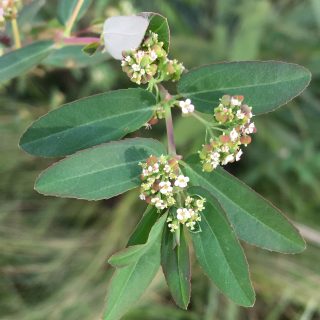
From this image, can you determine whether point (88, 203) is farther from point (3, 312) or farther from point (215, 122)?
point (215, 122)

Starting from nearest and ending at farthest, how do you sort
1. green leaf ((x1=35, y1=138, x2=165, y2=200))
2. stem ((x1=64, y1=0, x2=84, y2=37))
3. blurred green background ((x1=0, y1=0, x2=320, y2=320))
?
1. green leaf ((x1=35, y1=138, x2=165, y2=200))
2. stem ((x1=64, y1=0, x2=84, y2=37))
3. blurred green background ((x1=0, y1=0, x2=320, y2=320))

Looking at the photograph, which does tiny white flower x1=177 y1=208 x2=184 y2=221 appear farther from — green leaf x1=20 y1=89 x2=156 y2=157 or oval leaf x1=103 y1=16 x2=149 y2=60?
oval leaf x1=103 y1=16 x2=149 y2=60

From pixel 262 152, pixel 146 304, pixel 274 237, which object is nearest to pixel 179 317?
pixel 146 304

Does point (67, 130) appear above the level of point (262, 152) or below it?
above

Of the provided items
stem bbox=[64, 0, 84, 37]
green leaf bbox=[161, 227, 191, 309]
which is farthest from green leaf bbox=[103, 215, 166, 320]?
stem bbox=[64, 0, 84, 37]

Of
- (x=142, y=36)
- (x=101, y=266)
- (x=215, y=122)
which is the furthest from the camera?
(x=101, y=266)

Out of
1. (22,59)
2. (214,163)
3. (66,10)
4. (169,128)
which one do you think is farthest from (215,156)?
(66,10)
